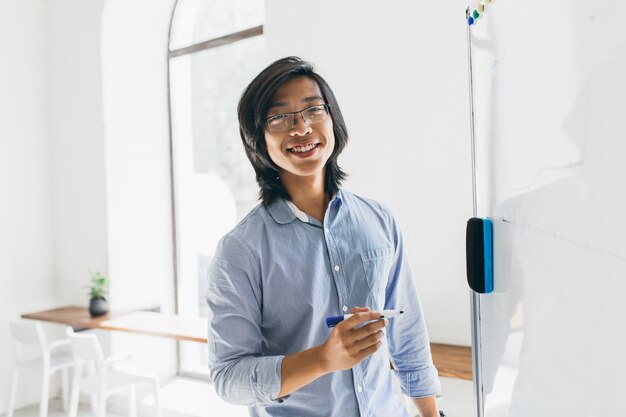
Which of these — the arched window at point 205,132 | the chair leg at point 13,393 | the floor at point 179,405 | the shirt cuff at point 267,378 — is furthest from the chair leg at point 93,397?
the shirt cuff at point 267,378

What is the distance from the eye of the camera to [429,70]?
231 centimetres

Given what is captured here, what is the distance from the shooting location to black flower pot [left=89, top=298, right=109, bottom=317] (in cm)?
322

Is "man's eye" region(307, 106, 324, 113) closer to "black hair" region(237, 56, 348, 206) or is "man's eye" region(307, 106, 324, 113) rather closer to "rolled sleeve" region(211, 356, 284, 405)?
"black hair" region(237, 56, 348, 206)

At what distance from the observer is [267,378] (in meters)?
0.93

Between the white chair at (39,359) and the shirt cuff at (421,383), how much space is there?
247 centimetres

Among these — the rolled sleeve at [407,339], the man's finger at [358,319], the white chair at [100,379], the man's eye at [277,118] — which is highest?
the man's eye at [277,118]

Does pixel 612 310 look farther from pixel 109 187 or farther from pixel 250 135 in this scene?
pixel 109 187

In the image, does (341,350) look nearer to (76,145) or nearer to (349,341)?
(349,341)

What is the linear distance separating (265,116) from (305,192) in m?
0.19

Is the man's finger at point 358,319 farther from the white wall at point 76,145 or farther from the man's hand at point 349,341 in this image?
the white wall at point 76,145

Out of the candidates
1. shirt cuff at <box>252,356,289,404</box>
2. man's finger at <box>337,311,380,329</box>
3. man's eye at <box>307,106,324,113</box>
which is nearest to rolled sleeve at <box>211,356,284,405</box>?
shirt cuff at <box>252,356,289,404</box>

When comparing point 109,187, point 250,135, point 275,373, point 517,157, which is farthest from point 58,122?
point 517,157

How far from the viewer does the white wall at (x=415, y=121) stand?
227 cm

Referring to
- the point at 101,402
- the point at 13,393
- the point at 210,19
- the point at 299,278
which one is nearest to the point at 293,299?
the point at 299,278
